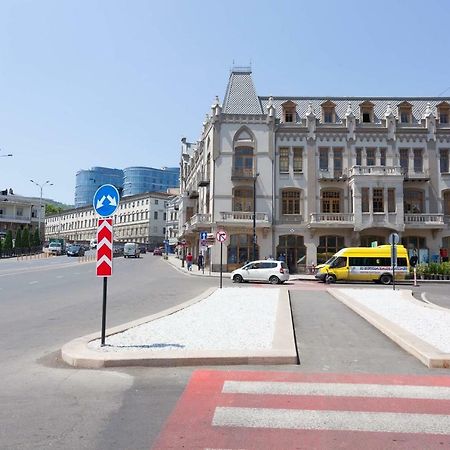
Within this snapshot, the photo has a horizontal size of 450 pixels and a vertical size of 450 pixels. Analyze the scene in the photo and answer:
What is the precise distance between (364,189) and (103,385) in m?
38.3

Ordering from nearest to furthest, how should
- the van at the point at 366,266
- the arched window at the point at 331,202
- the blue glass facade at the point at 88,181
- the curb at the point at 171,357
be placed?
the curb at the point at 171,357
the van at the point at 366,266
the arched window at the point at 331,202
the blue glass facade at the point at 88,181

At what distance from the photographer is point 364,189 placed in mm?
41469

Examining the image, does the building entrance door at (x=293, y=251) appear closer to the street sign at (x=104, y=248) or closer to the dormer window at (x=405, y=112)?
the dormer window at (x=405, y=112)

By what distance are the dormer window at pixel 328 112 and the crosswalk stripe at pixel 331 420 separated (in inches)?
1656

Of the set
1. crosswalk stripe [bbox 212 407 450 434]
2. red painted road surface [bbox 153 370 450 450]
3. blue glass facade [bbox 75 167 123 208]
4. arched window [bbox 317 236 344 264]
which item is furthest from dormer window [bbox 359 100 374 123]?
blue glass facade [bbox 75 167 123 208]

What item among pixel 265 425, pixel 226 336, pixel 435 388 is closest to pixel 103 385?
pixel 265 425

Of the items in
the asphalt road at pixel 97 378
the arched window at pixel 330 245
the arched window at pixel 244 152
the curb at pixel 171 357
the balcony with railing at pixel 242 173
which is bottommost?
the asphalt road at pixel 97 378

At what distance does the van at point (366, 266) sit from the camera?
31666 millimetres

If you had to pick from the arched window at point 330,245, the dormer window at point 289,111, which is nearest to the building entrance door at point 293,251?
the arched window at point 330,245

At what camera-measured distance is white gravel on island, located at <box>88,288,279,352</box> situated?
8.33 m

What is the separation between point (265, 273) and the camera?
3094 cm

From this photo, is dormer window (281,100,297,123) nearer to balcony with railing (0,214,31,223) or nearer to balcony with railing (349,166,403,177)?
balcony with railing (349,166,403,177)

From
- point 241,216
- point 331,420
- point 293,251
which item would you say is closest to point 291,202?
point 293,251

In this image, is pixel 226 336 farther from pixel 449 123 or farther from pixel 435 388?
pixel 449 123
